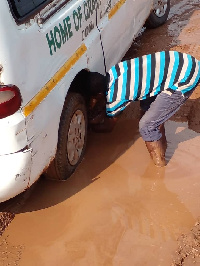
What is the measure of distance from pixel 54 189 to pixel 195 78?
154cm

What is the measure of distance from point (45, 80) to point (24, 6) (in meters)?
0.51

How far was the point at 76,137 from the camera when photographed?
3.72 metres

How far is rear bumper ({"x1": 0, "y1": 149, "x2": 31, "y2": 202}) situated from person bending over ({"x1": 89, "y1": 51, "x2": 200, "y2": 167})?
1042 millimetres

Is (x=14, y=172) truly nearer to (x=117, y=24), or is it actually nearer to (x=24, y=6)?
(x=24, y=6)

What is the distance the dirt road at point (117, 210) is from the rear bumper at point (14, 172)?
0.53 metres

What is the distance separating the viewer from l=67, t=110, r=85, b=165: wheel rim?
11.8ft

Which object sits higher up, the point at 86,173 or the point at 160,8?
the point at 160,8

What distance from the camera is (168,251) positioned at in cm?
305

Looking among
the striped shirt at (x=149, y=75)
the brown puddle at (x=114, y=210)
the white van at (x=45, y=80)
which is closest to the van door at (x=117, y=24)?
the white van at (x=45, y=80)

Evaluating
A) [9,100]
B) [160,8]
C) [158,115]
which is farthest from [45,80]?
[160,8]

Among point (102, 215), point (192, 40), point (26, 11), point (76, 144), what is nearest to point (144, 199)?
point (102, 215)

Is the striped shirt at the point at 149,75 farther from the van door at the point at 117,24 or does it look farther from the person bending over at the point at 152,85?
the van door at the point at 117,24

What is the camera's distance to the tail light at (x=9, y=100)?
103 inches

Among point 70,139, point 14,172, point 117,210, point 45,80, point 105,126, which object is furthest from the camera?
point 105,126
